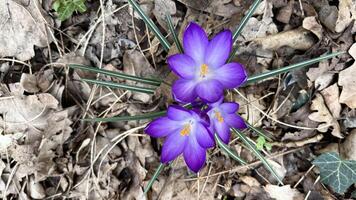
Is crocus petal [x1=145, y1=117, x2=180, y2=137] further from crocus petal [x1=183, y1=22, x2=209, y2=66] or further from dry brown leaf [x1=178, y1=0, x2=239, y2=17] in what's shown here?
dry brown leaf [x1=178, y1=0, x2=239, y2=17]

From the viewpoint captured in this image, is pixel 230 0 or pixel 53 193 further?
pixel 53 193

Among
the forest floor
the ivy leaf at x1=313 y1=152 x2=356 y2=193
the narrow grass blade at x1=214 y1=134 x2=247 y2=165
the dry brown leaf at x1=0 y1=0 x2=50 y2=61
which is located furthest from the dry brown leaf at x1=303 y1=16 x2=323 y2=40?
the dry brown leaf at x1=0 y1=0 x2=50 y2=61

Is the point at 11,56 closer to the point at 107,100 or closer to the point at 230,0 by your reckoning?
the point at 107,100

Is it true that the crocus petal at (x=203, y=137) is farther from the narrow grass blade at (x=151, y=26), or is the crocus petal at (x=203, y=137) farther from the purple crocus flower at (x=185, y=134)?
the narrow grass blade at (x=151, y=26)

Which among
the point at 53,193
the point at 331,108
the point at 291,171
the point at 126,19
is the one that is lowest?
the point at 53,193

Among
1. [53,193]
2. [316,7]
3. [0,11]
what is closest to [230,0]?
[316,7]

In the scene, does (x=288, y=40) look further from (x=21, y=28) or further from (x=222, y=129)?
(x=21, y=28)
